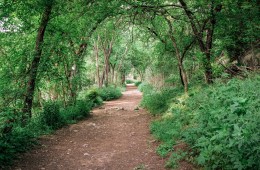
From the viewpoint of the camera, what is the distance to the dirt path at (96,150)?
19.1 ft

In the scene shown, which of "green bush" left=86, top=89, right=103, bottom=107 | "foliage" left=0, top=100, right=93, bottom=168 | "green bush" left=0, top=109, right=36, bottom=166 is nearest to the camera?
"green bush" left=0, top=109, right=36, bottom=166

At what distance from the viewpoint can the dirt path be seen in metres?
5.83

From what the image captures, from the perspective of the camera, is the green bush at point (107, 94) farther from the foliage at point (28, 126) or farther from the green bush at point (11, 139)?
the green bush at point (11, 139)

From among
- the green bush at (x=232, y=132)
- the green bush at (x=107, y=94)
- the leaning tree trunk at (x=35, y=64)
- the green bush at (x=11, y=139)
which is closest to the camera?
the green bush at (x=232, y=132)

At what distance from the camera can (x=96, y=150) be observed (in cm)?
716

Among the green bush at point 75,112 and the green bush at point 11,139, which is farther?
the green bush at point 75,112

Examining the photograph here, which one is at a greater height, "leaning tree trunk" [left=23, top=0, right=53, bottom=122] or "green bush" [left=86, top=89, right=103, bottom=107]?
"leaning tree trunk" [left=23, top=0, right=53, bottom=122]

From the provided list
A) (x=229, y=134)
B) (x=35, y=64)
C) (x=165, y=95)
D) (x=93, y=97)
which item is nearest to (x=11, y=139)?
(x=35, y=64)

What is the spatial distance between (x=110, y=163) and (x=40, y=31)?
4919mm

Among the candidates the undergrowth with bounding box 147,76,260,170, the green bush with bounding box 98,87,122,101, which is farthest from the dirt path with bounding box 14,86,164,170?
the green bush with bounding box 98,87,122,101

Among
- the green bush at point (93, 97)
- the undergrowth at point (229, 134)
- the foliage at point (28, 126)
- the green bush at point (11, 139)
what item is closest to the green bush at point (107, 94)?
the green bush at point (93, 97)

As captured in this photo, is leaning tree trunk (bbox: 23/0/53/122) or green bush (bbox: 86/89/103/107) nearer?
leaning tree trunk (bbox: 23/0/53/122)

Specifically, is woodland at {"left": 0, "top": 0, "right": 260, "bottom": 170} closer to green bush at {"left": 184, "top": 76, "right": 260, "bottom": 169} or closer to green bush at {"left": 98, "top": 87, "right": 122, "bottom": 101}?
green bush at {"left": 184, "top": 76, "right": 260, "bottom": 169}

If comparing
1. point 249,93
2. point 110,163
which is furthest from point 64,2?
point 249,93
